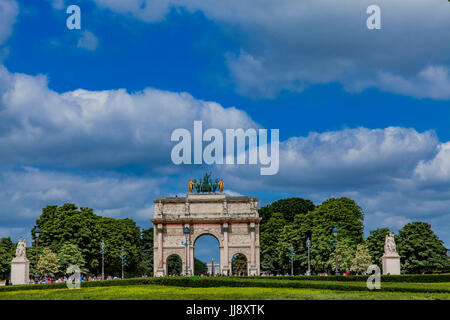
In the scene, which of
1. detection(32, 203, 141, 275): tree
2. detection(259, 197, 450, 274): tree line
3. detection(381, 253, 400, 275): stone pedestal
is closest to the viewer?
detection(381, 253, 400, 275): stone pedestal

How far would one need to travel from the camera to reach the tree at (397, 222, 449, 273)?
61844mm

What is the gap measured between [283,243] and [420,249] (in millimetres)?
23447

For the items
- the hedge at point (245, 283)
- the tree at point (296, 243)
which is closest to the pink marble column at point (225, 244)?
the tree at point (296, 243)

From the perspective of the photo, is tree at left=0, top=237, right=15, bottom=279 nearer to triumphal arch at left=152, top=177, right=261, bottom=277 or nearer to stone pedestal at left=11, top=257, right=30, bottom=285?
triumphal arch at left=152, top=177, right=261, bottom=277

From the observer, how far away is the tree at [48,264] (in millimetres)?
63906

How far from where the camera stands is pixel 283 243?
81.9 meters

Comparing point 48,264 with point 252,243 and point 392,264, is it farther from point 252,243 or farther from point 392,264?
point 392,264

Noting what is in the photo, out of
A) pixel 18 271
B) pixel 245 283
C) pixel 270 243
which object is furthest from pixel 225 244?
pixel 245 283

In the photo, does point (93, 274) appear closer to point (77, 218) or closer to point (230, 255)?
point (77, 218)

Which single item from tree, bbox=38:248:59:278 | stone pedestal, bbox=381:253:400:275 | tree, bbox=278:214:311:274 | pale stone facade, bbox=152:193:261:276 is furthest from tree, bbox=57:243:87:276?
stone pedestal, bbox=381:253:400:275

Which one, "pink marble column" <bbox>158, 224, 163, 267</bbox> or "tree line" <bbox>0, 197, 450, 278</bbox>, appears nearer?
"tree line" <bbox>0, 197, 450, 278</bbox>

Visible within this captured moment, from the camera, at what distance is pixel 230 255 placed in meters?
79.7
